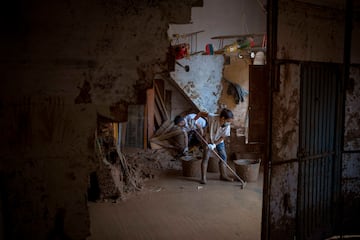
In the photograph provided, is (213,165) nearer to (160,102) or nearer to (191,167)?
(191,167)

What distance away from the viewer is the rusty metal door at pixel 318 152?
13.4 ft

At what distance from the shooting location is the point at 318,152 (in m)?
4.21

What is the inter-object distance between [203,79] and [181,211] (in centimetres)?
604

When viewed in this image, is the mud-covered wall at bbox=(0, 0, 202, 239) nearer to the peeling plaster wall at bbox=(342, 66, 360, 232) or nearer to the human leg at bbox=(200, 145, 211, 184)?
the peeling plaster wall at bbox=(342, 66, 360, 232)

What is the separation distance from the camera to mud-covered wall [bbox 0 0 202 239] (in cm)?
288

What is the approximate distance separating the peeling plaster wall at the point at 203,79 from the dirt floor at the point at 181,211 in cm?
378

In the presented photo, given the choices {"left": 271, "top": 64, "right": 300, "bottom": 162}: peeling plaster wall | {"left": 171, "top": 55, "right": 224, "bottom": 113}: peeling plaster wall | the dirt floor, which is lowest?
the dirt floor

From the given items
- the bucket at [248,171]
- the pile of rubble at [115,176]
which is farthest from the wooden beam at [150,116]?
the bucket at [248,171]

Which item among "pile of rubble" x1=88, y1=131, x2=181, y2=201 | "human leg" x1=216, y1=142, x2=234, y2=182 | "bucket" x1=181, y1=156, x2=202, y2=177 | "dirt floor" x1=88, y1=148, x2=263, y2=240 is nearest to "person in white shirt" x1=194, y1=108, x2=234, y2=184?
"human leg" x1=216, y1=142, x2=234, y2=182

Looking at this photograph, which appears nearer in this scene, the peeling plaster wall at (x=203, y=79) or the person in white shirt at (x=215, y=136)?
the person in white shirt at (x=215, y=136)

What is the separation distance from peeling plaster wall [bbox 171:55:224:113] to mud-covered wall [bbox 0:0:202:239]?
25.4 feet

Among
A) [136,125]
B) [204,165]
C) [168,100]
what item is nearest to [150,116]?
[136,125]

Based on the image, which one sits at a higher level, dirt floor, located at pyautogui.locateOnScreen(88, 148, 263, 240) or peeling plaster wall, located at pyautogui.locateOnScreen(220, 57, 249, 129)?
peeling plaster wall, located at pyautogui.locateOnScreen(220, 57, 249, 129)

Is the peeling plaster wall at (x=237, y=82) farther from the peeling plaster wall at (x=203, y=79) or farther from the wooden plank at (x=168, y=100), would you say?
the wooden plank at (x=168, y=100)
